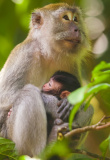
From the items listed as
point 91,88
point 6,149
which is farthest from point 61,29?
point 91,88

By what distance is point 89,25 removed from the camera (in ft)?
24.9

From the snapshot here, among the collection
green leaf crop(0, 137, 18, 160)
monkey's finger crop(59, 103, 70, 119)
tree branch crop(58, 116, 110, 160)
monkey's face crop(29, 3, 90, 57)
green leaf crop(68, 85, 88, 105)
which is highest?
monkey's face crop(29, 3, 90, 57)

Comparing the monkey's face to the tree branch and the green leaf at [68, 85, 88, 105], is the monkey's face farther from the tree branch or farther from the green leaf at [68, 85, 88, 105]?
the green leaf at [68, 85, 88, 105]

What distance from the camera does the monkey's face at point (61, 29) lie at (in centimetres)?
586

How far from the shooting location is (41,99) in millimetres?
5105

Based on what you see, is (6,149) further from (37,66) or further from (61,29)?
(61,29)

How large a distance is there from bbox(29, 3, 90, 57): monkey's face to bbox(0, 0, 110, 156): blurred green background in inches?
47.1

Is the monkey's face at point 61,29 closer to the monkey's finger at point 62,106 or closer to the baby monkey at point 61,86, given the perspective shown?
the baby monkey at point 61,86

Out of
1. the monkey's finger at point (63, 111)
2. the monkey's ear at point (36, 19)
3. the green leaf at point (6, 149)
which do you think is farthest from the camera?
the monkey's ear at point (36, 19)

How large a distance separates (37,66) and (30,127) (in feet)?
4.56

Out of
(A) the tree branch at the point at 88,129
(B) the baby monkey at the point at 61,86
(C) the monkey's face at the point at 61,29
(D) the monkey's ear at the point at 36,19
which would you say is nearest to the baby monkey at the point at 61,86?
(B) the baby monkey at the point at 61,86

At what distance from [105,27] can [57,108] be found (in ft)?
10.2

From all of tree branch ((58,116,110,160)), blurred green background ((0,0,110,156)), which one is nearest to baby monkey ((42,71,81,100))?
tree branch ((58,116,110,160))

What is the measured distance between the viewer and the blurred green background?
752cm
